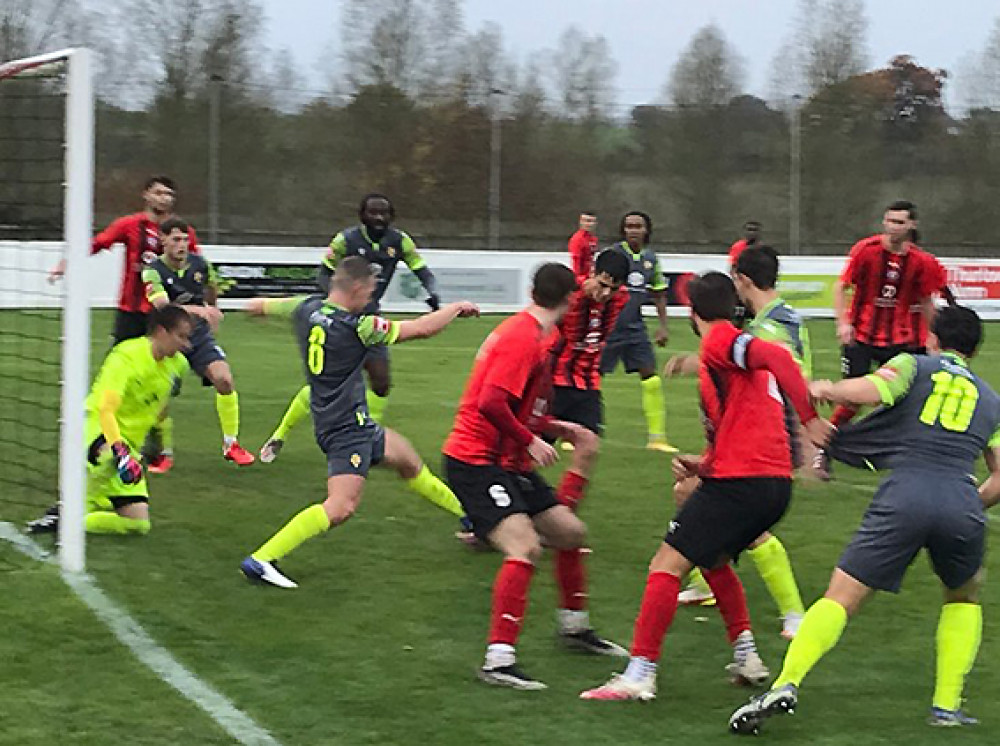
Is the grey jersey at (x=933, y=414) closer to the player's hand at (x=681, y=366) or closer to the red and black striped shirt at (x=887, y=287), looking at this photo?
the player's hand at (x=681, y=366)

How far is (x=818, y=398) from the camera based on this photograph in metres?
5.64

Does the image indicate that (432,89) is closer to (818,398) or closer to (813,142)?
(813,142)

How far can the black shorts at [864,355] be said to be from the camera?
1112cm

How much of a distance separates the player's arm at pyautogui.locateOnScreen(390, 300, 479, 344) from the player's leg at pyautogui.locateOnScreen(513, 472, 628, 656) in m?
0.89

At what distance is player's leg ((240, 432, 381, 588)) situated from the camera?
7422mm

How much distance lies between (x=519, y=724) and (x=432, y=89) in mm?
26644

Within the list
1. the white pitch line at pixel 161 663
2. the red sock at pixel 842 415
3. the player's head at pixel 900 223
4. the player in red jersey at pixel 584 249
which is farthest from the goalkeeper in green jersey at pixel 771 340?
the player in red jersey at pixel 584 249

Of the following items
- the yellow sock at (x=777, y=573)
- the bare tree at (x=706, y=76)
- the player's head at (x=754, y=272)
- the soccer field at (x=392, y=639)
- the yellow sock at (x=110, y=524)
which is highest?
the bare tree at (x=706, y=76)

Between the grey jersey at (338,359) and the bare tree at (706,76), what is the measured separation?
24.5m

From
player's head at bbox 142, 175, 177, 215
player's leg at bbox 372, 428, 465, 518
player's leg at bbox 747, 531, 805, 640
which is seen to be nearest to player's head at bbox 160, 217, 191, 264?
player's head at bbox 142, 175, 177, 215

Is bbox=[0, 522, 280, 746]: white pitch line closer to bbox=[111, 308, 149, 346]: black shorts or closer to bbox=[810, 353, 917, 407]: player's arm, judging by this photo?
bbox=[810, 353, 917, 407]: player's arm

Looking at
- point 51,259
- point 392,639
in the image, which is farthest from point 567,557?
point 51,259

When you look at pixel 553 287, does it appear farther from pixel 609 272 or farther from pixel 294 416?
pixel 294 416

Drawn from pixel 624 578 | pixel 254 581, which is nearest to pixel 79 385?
pixel 254 581
